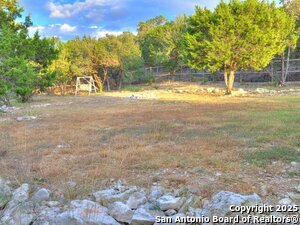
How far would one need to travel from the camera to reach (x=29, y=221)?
149 inches

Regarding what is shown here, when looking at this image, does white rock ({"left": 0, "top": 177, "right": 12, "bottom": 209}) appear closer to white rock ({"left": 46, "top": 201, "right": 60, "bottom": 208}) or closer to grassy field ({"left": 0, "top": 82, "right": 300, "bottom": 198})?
grassy field ({"left": 0, "top": 82, "right": 300, "bottom": 198})

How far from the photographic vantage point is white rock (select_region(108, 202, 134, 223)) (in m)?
3.80

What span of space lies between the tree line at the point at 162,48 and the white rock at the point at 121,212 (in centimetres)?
441

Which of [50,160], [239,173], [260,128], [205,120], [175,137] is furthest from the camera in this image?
[205,120]

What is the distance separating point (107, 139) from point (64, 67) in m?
26.6

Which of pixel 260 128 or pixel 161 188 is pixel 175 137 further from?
pixel 161 188

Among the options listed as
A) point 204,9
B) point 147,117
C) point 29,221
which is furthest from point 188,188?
point 204,9

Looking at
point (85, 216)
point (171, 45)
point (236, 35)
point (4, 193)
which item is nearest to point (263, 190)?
point (85, 216)

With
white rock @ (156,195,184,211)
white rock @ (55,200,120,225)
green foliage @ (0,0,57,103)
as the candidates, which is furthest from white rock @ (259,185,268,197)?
green foliage @ (0,0,57,103)

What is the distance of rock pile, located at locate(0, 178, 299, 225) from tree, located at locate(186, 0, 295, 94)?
19779mm

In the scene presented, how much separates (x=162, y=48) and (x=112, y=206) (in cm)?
3761

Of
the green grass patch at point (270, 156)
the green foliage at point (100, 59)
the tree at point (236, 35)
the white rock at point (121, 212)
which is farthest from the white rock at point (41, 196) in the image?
the green foliage at point (100, 59)

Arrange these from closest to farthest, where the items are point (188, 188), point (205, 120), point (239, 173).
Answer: point (188, 188) < point (239, 173) < point (205, 120)

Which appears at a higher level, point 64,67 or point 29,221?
point 64,67
